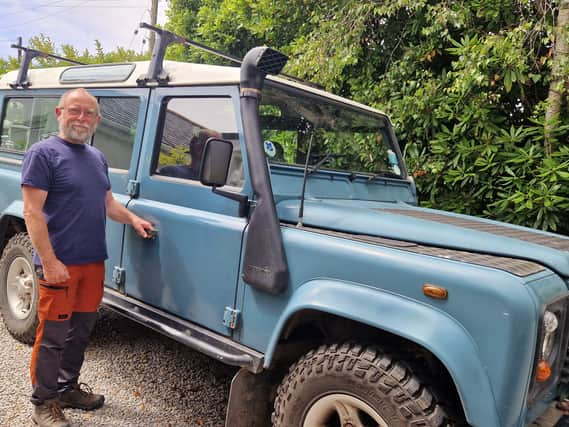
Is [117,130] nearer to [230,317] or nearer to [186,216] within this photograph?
[186,216]

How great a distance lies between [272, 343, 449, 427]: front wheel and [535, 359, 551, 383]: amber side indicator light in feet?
1.24

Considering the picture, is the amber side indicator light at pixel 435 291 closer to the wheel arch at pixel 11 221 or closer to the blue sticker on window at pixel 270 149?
the blue sticker on window at pixel 270 149

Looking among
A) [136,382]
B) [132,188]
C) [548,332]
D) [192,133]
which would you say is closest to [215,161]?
[192,133]

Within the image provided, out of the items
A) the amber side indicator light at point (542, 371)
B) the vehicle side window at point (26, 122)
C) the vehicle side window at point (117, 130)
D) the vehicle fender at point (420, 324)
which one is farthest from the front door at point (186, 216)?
the amber side indicator light at point (542, 371)

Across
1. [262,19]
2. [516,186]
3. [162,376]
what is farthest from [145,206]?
[262,19]

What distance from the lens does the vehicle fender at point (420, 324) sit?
1678 millimetres

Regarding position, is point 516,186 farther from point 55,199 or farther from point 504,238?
point 55,199

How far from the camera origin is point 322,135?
298 cm

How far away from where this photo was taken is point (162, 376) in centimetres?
339

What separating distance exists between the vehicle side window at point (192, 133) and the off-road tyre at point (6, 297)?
4.43 ft

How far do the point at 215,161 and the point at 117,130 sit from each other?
141cm

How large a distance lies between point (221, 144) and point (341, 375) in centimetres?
120

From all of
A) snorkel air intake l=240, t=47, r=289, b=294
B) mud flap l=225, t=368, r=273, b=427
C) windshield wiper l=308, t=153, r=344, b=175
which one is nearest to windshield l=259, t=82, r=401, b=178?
windshield wiper l=308, t=153, r=344, b=175

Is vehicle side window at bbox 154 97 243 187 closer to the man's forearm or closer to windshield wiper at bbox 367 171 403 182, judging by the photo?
the man's forearm
